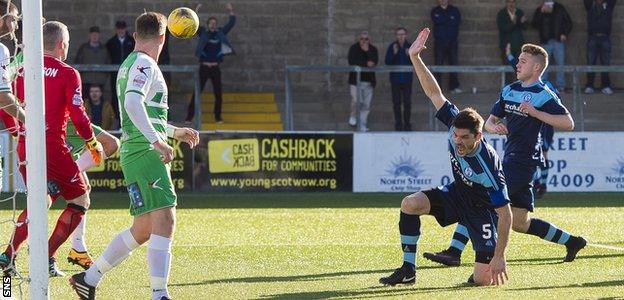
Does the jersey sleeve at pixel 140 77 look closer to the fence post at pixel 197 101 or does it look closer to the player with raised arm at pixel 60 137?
the player with raised arm at pixel 60 137

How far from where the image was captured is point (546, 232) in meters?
10.9

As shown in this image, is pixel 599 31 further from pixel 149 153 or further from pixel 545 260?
pixel 149 153

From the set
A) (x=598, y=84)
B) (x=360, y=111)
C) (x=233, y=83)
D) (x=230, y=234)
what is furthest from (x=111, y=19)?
(x=230, y=234)

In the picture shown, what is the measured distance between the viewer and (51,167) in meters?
9.36

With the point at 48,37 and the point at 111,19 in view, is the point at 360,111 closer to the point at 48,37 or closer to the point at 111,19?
the point at 111,19

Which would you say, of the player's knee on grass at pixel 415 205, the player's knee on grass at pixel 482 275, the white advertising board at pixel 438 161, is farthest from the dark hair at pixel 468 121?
the white advertising board at pixel 438 161

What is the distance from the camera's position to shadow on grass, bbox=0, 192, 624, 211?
17.3m

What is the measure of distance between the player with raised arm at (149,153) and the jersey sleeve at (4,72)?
4.55ft

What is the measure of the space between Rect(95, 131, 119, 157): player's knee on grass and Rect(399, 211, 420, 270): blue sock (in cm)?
237

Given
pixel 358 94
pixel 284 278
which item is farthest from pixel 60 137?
pixel 358 94

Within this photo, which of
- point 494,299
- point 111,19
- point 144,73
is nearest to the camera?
point 144,73

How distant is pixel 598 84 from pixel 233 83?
745 cm

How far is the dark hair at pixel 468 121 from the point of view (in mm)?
8961

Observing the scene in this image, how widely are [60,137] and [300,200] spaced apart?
9130 millimetres
